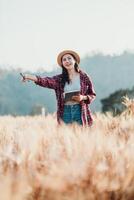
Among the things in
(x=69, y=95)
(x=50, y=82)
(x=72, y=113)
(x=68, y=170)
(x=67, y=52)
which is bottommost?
(x=68, y=170)

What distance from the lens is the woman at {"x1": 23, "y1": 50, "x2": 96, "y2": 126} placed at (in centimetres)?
464

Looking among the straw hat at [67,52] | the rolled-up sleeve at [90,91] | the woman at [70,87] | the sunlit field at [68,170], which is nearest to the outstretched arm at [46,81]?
the woman at [70,87]

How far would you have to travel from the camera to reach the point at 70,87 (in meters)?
4.70

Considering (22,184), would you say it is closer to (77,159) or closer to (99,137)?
(77,159)

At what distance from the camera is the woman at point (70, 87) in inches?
183

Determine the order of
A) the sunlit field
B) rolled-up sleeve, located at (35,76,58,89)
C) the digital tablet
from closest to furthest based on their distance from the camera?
1. the sunlit field
2. the digital tablet
3. rolled-up sleeve, located at (35,76,58,89)

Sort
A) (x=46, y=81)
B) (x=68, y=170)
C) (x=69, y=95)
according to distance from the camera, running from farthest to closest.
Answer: (x=46, y=81), (x=69, y=95), (x=68, y=170)

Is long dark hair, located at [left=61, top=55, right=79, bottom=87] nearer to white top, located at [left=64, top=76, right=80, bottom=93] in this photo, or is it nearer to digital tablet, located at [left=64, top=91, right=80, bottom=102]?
white top, located at [left=64, top=76, right=80, bottom=93]

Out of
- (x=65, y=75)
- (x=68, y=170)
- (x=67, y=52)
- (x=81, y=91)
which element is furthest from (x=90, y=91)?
(x=68, y=170)

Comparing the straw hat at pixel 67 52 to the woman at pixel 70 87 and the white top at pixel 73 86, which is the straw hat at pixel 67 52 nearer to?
the woman at pixel 70 87

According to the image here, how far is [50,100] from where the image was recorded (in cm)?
3938

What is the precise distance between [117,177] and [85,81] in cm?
272

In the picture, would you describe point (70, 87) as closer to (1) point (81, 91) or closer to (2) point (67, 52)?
(1) point (81, 91)

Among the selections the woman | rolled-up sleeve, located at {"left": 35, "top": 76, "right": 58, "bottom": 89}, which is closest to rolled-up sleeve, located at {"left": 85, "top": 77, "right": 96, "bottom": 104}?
the woman
